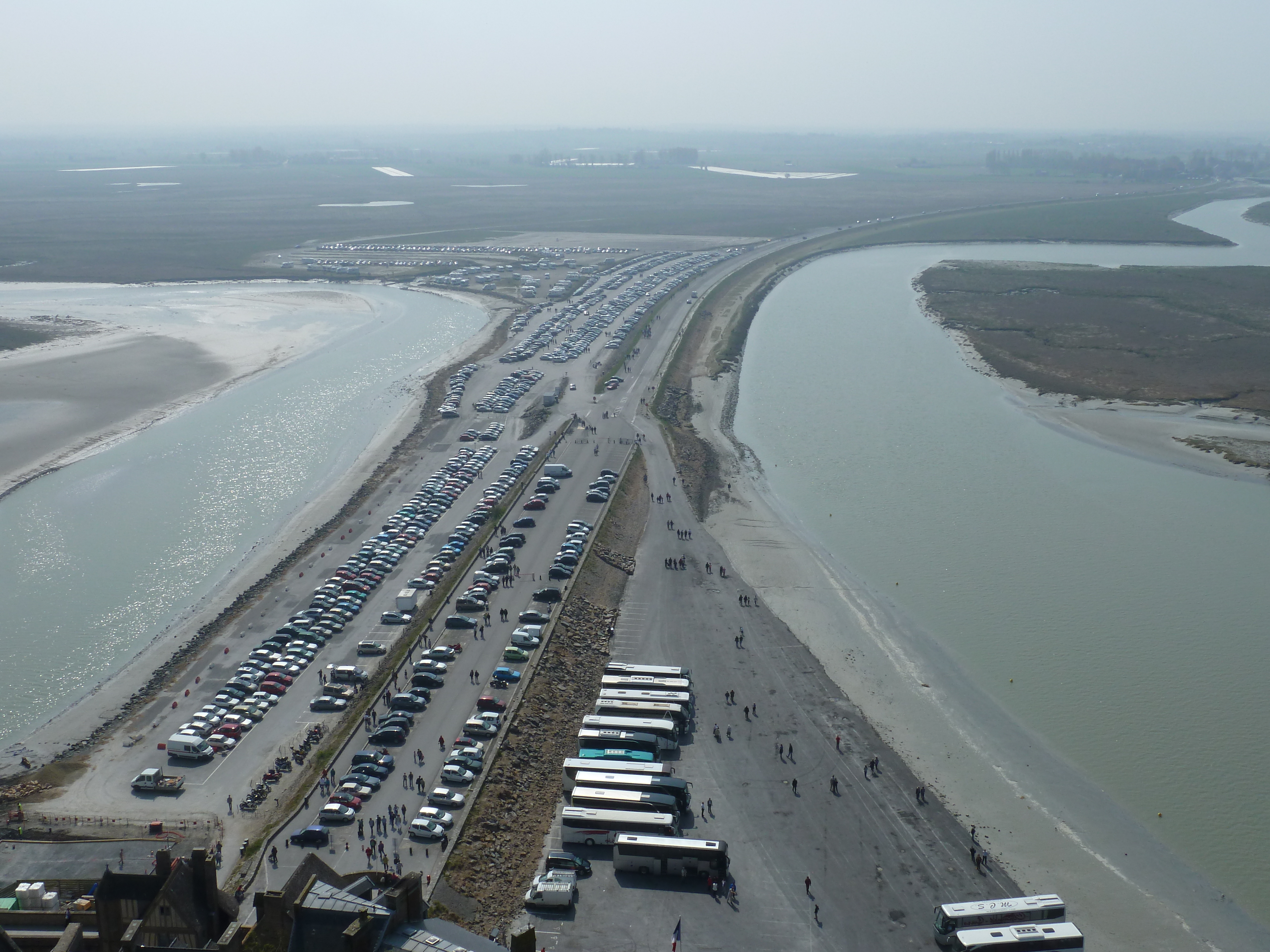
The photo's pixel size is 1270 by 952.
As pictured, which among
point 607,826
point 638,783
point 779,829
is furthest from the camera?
point 638,783

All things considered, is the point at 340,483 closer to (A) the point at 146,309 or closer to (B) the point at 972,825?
(B) the point at 972,825

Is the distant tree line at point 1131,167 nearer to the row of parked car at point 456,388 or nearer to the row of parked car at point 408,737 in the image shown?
the row of parked car at point 456,388

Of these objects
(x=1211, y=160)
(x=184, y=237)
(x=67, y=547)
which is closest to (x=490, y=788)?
(x=67, y=547)

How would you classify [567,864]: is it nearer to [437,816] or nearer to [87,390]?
[437,816]

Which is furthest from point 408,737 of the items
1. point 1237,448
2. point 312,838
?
point 1237,448

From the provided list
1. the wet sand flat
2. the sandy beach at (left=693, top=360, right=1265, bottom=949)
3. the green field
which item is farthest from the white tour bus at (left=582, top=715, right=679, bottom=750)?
the green field
